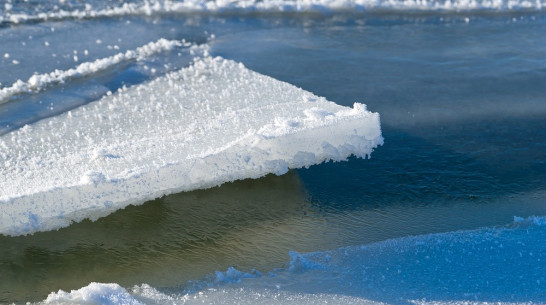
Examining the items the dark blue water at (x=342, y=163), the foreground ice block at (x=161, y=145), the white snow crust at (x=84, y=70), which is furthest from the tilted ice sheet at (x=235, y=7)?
the foreground ice block at (x=161, y=145)

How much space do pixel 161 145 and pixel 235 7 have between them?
8.23 ft

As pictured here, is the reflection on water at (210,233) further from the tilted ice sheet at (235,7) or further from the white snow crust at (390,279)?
the tilted ice sheet at (235,7)

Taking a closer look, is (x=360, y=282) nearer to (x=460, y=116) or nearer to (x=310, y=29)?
(x=460, y=116)

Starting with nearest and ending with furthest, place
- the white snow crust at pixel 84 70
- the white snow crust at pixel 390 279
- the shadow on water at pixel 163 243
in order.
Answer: the white snow crust at pixel 390 279 → the shadow on water at pixel 163 243 → the white snow crust at pixel 84 70

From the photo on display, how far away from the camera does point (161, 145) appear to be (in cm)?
280

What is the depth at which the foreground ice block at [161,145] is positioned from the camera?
8.11 feet

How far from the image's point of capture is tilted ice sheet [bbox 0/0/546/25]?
4.89m

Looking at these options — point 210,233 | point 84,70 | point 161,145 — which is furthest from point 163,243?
point 84,70

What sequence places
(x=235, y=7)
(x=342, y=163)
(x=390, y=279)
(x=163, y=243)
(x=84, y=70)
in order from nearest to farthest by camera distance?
(x=390, y=279) < (x=163, y=243) < (x=342, y=163) < (x=84, y=70) < (x=235, y=7)

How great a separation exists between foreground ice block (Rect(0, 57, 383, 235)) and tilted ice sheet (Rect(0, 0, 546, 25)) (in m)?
A: 1.63

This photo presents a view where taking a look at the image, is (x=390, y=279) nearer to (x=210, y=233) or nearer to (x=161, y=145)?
(x=210, y=233)

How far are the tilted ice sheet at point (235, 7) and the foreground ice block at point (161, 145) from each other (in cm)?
163

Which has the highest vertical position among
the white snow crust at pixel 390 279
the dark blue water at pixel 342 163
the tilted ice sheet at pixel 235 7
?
the tilted ice sheet at pixel 235 7

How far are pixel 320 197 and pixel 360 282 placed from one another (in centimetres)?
55
